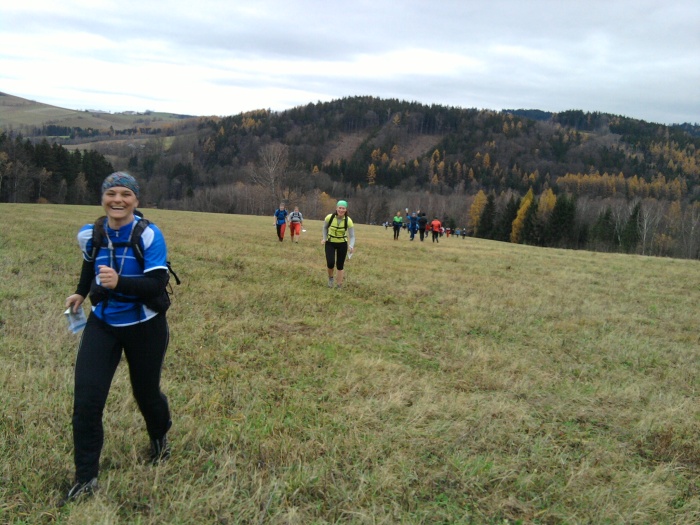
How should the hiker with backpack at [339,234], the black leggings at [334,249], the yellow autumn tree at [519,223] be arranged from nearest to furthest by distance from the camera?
1. the hiker with backpack at [339,234]
2. the black leggings at [334,249]
3. the yellow autumn tree at [519,223]

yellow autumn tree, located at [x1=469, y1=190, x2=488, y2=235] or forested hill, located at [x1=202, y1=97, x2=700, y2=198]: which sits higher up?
forested hill, located at [x1=202, y1=97, x2=700, y2=198]

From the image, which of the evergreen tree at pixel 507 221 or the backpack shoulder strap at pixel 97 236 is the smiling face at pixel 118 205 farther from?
the evergreen tree at pixel 507 221

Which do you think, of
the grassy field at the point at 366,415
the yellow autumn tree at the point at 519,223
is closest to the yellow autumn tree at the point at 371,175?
the yellow autumn tree at the point at 519,223

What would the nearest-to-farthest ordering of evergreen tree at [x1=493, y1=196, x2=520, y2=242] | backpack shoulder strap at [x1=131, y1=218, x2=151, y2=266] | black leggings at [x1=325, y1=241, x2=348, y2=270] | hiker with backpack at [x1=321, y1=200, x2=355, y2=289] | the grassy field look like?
1. backpack shoulder strap at [x1=131, y1=218, x2=151, y2=266]
2. the grassy field
3. hiker with backpack at [x1=321, y1=200, x2=355, y2=289]
4. black leggings at [x1=325, y1=241, x2=348, y2=270]
5. evergreen tree at [x1=493, y1=196, x2=520, y2=242]

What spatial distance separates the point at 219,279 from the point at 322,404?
683 cm

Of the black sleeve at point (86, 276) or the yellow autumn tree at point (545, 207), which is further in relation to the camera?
the yellow autumn tree at point (545, 207)

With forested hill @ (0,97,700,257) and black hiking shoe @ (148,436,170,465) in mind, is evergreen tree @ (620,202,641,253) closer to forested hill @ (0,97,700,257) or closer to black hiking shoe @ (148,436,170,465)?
forested hill @ (0,97,700,257)

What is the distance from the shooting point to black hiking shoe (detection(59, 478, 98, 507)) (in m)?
3.03

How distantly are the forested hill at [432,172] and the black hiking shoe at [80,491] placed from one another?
178ft

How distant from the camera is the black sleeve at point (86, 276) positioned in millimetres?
3205

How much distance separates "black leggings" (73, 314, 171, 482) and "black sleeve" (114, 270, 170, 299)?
0.94 feet

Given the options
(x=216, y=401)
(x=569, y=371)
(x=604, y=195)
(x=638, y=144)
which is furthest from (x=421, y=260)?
(x=638, y=144)

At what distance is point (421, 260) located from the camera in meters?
18.4

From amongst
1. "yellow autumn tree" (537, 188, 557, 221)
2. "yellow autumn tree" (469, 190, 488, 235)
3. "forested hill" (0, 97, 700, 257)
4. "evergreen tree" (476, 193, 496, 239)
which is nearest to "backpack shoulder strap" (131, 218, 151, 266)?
"forested hill" (0, 97, 700, 257)
